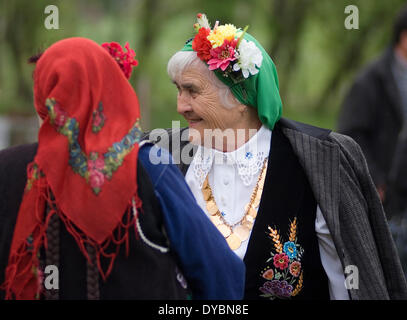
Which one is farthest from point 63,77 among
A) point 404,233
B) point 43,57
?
point 404,233

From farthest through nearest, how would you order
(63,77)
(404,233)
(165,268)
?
(404,233) < (165,268) < (63,77)

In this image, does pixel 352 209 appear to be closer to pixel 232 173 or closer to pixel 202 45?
pixel 232 173

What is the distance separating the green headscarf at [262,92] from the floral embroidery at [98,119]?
124 centimetres

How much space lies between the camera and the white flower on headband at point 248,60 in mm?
3182

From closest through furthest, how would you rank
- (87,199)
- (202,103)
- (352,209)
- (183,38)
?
(87,199), (352,209), (202,103), (183,38)

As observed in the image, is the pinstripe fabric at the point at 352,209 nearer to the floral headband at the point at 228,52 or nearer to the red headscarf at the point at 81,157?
the floral headband at the point at 228,52

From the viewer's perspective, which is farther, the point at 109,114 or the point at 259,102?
the point at 259,102

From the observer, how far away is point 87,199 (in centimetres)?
214

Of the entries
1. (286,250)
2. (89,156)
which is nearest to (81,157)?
(89,156)

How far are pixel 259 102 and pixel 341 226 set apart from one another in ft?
2.49

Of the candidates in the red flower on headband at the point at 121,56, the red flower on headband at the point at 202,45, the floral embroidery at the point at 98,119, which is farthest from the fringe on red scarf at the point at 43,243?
the red flower on headband at the point at 202,45

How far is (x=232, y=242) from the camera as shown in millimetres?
3156

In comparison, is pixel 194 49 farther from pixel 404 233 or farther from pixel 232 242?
pixel 404 233

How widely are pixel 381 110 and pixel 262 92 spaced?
2.72 m
